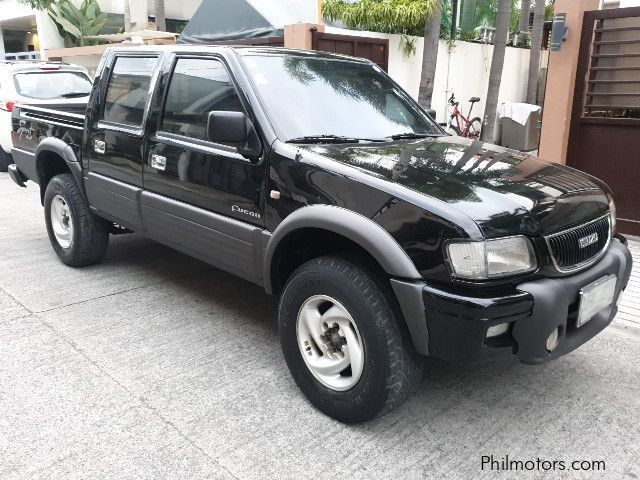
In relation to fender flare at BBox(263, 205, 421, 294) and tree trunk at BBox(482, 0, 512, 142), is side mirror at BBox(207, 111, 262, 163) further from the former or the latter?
tree trunk at BBox(482, 0, 512, 142)

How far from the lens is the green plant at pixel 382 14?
1093 centimetres

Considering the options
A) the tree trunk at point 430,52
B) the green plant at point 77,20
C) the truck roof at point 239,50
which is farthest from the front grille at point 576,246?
the green plant at point 77,20

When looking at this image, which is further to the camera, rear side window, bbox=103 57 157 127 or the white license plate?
rear side window, bbox=103 57 157 127

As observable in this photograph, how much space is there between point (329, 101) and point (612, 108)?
160 inches

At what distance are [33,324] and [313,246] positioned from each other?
2.22 m

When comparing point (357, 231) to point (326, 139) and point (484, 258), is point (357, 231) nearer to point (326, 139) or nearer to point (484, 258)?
point (484, 258)

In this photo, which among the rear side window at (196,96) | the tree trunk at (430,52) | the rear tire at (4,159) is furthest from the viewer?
the rear tire at (4,159)

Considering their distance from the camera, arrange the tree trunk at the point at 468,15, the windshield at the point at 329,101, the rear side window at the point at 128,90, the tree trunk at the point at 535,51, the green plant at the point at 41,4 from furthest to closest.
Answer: the green plant at the point at 41,4
the tree trunk at the point at 468,15
the tree trunk at the point at 535,51
the rear side window at the point at 128,90
the windshield at the point at 329,101

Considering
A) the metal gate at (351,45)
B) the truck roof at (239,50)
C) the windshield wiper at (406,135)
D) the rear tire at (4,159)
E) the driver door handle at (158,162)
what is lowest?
the rear tire at (4,159)

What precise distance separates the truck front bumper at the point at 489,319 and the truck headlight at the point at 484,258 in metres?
0.09

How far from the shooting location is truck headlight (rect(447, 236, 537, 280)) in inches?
97.3
